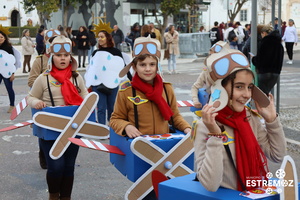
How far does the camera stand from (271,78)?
10609 millimetres

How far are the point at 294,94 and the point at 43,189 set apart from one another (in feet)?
32.0

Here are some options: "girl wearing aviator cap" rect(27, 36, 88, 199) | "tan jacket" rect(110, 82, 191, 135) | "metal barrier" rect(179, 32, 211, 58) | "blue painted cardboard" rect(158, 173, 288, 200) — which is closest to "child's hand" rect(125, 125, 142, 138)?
"tan jacket" rect(110, 82, 191, 135)

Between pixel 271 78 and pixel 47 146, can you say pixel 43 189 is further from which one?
pixel 271 78

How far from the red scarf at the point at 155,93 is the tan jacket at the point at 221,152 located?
126 cm

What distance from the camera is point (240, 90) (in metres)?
3.14

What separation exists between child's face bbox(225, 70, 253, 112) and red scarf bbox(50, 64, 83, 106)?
2708mm

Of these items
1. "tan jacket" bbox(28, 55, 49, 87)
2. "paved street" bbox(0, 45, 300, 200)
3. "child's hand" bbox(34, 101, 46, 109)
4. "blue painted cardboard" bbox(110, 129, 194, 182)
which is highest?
→ "tan jacket" bbox(28, 55, 49, 87)

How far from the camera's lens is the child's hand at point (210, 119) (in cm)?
300

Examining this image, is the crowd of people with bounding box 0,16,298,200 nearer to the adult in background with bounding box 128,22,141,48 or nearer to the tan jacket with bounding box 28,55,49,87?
the tan jacket with bounding box 28,55,49,87

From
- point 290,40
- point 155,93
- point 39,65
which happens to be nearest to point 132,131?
point 155,93

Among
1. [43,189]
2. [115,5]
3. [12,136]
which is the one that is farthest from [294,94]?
[115,5]

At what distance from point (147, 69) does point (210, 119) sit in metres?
1.61

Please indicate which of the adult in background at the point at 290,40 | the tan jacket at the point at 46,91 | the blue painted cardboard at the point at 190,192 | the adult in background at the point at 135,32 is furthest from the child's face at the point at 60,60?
the adult in background at the point at 135,32

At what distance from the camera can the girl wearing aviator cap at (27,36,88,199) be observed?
17.4ft
